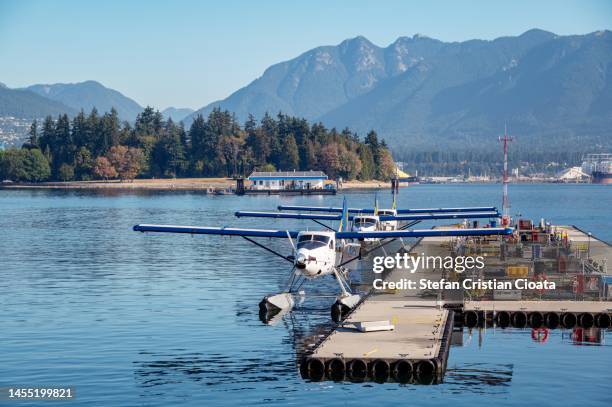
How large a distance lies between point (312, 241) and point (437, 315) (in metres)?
6.18

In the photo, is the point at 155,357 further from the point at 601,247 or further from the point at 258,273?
the point at 601,247

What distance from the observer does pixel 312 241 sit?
4256 centimetres

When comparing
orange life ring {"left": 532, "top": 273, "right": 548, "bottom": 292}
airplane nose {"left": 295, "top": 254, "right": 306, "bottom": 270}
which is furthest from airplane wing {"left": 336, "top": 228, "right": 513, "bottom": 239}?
airplane nose {"left": 295, "top": 254, "right": 306, "bottom": 270}

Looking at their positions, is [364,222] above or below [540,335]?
above

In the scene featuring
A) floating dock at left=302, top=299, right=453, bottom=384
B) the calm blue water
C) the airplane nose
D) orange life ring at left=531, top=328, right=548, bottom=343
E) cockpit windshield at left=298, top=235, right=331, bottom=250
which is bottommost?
the calm blue water

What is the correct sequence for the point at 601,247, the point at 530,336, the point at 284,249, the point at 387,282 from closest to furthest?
the point at 530,336 < the point at 387,282 < the point at 601,247 < the point at 284,249

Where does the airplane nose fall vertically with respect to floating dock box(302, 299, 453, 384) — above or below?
above

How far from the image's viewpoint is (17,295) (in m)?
51.2

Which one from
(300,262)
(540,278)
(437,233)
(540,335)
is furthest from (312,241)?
(540,278)

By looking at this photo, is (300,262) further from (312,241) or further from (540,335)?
(540,335)

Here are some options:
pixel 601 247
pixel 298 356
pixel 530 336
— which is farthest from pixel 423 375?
pixel 601 247

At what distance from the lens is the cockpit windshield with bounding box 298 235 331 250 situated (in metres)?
42.2

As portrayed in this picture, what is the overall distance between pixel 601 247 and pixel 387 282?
79.7 ft

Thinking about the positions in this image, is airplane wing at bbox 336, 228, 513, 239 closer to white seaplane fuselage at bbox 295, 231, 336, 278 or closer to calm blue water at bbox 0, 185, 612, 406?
white seaplane fuselage at bbox 295, 231, 336, 278
